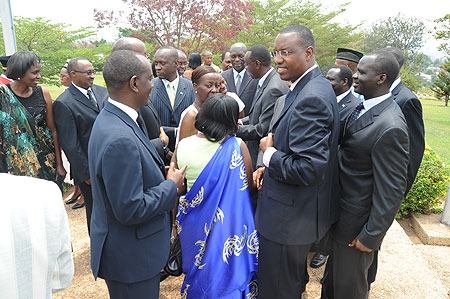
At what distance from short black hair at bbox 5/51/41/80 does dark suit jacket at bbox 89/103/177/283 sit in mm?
2122

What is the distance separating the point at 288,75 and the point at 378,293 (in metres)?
2.65

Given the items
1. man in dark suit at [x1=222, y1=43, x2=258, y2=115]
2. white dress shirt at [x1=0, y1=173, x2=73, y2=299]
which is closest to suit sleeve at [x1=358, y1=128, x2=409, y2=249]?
white dress shirt at [x1=0, y1=173, x2=73, y2=299]

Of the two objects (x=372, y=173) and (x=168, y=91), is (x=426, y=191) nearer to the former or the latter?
(x=372, y=173)

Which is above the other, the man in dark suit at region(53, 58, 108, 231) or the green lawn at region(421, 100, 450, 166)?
the man in dark suit at region(53, 58, 108, 231)

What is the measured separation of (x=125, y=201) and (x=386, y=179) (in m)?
1.73

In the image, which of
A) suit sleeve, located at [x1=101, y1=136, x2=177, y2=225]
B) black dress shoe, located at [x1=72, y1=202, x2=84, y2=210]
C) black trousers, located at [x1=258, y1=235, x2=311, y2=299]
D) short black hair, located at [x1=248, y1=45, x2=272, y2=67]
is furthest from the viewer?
black dress shoe, located at [x1=72, y1=202, x2=84, y2=210]

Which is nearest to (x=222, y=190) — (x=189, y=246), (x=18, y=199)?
(x=189, y=246)

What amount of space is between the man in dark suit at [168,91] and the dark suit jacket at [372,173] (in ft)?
8.47

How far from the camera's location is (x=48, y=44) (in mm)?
11422

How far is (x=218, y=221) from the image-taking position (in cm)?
252

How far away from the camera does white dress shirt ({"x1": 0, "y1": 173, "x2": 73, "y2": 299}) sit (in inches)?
38.0

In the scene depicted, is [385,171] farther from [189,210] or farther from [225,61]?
[225,61]

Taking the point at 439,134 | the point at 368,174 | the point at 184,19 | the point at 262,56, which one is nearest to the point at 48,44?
the point at 184,19

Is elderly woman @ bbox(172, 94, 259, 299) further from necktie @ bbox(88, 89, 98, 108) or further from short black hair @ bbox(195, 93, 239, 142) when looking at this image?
necktie @ bbox(88, 89, 98, 108)
